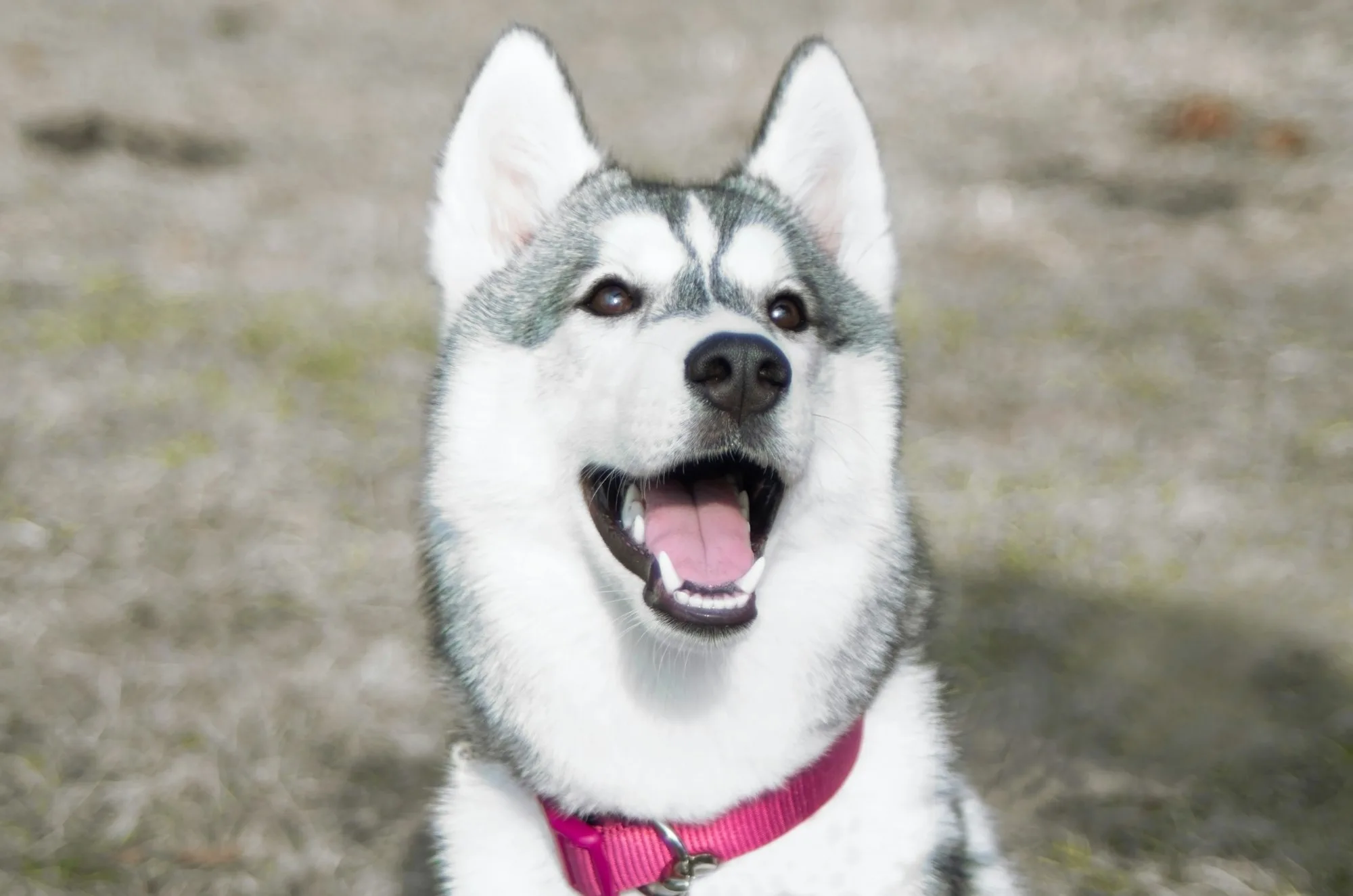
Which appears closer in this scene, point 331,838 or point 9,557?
point 331,838

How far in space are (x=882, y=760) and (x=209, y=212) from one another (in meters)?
8.75

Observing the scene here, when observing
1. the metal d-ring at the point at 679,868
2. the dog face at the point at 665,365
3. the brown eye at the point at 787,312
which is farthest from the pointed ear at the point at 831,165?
the metal d-ring at the point at 679,868

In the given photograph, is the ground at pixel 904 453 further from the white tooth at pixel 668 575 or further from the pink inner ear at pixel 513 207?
the pink inner ear at pixel 513 207

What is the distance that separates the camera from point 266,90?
12562 mm

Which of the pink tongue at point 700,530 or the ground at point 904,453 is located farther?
the ground at point 904,453

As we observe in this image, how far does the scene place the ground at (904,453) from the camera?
13.3 ft

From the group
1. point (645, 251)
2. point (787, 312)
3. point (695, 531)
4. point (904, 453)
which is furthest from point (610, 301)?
point (904, 453)

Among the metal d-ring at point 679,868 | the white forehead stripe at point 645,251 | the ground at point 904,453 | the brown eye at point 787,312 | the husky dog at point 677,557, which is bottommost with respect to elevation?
the ground at point 904,453

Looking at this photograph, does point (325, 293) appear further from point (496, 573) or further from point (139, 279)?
point (496, 573)

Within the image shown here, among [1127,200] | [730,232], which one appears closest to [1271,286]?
[1127,200]

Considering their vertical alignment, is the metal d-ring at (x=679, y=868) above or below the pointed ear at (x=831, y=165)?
below

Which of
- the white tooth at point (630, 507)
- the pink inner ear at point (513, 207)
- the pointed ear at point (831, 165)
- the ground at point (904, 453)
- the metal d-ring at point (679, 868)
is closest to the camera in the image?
the metal d-ring at point (679, 868)

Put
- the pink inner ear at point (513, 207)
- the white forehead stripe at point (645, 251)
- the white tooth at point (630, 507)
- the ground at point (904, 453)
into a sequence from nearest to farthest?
the white tooth at point (630, 507) → the white forehead stripe at point (645, 251) → the pink inner ear at point (513, 207) → the ground at point (904, 453)

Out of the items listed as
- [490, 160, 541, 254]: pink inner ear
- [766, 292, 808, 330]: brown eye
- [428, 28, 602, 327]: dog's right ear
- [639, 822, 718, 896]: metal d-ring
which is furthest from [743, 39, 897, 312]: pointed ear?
[639, 822, 718, 896]: metal d-ring
